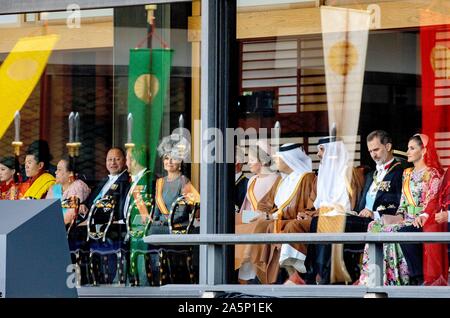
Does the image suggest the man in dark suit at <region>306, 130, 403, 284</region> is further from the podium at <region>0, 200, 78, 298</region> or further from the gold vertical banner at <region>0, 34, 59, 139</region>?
the podium at <region>0, 200, 78, 298</region>

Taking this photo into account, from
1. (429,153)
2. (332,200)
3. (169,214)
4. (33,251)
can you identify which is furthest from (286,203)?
(33,251)

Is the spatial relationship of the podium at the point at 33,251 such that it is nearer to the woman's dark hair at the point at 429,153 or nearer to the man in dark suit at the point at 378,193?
the man in dark suit at the point at 378,193

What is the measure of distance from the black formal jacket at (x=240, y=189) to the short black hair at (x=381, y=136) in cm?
99

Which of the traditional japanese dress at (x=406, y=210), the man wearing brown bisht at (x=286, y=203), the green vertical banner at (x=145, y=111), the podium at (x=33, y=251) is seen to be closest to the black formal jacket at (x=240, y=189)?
the man wearing brown bisht at (x=286, y=203)

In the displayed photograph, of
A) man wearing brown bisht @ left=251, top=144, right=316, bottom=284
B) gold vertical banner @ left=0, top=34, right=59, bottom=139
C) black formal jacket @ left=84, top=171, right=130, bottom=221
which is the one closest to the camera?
man wearing brown bisht @ left=251, top=144, right=316, bottom=284

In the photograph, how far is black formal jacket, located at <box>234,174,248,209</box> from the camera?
938cm

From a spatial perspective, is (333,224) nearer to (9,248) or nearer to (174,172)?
(174,172)

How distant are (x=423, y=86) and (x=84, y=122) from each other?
2.70 meters

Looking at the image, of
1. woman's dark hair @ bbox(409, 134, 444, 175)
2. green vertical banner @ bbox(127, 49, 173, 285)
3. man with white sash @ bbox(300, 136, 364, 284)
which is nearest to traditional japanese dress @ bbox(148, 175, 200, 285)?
green vertical banner @ bbox(127, 49, 173, 285)

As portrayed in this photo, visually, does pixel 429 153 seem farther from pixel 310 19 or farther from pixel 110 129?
pixel 110 129

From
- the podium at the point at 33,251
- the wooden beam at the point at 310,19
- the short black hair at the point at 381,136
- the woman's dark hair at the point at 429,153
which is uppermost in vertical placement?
the wooden beam at the point at 310,19

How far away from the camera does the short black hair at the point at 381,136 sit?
9.51 m

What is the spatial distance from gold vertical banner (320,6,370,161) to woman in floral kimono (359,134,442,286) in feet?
2.38
